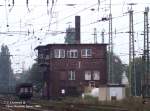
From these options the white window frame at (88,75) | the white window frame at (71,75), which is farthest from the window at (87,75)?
the white window frame at (71,75)

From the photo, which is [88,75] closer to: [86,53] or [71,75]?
[71,75]

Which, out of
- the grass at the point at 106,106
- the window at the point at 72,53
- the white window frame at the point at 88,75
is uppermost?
the window at the point at 72,53

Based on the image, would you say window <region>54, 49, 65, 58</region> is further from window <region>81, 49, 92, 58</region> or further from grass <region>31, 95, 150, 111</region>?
grass <region>31, 95, 150, 111</region>

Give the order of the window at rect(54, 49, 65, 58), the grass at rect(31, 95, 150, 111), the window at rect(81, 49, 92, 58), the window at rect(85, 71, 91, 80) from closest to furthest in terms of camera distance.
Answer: the grass at rect(31, 95, 150, 111), the window at rect(85, 71, 91, 80), the window at rect(54, 49, 65, 58), the window at rect(81, 49, 92, 58)

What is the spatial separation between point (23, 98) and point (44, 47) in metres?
24.7

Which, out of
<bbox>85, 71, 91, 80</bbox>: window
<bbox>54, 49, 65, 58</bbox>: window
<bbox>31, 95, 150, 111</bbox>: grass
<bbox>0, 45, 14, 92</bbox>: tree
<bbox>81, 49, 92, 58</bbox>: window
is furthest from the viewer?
<bbox>0, 45, 14, 92</bbox>: tree

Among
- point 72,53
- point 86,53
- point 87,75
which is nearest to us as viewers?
point 87,75

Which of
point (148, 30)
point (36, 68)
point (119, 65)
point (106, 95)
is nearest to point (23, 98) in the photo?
point (106, 95)

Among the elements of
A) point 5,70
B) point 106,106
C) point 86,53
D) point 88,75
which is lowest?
point 106,106

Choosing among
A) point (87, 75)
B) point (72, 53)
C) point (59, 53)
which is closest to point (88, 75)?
point (87, 75)

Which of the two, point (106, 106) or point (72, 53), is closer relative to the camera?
point (106, 106)

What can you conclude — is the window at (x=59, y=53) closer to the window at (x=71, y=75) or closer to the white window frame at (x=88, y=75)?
the window at (x=71, y=75)

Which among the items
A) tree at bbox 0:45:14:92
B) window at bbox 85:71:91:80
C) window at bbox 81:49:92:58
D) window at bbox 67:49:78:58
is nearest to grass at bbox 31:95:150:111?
window at bbox 85:71:91:80

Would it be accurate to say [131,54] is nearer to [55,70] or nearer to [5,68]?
[55,70]
